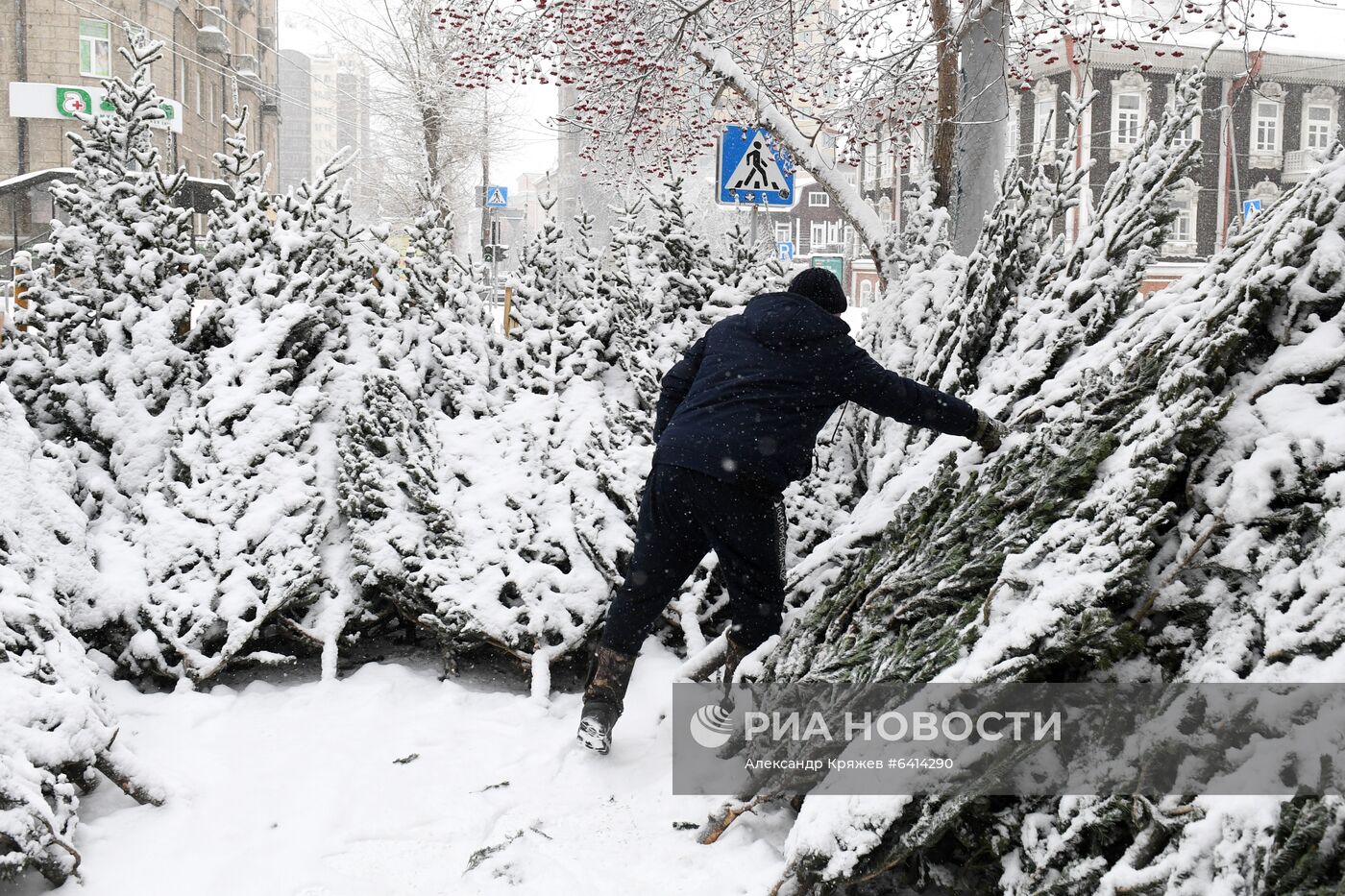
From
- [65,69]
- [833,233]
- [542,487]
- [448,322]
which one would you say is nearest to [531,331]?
[448,322]

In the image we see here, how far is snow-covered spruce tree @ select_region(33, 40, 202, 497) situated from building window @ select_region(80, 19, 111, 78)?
31128mm

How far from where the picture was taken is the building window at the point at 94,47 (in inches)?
1246

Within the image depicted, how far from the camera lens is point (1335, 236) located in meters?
2.42

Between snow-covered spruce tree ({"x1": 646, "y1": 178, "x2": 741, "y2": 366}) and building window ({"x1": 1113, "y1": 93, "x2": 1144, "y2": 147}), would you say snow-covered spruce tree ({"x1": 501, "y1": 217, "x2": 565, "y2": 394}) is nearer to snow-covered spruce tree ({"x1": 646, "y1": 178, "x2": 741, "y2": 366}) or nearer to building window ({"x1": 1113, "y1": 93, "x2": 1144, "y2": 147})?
snow-covered spruce tree ({"x1": 646, "y1": 178, "x2": 741, "y2": 366})

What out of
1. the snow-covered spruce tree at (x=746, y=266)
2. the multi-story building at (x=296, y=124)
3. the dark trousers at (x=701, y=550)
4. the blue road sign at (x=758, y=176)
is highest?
the multi-story building at (x=296, y=124)

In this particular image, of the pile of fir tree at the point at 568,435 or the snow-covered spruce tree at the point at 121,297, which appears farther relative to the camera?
the snow-covered spruce tree at the point at 121,297

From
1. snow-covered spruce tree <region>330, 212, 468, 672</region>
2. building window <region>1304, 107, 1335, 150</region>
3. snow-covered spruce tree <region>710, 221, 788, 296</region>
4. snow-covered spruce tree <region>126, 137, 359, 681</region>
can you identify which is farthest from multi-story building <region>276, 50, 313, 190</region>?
snow-covered spruce tree <region>330, 212, 468, 672</region>

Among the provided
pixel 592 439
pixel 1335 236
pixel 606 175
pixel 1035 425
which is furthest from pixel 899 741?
pixel 606 175

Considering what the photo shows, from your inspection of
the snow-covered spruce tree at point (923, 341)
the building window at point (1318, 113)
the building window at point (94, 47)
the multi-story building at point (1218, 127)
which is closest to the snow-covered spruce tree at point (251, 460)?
the snow-covered spruce tree at point (923, 341)

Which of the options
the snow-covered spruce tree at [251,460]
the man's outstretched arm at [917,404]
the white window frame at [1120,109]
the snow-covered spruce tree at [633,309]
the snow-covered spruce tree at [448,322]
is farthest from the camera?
the white window frame at [1120,109]

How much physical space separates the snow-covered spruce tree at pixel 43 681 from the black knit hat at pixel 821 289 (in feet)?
8.84

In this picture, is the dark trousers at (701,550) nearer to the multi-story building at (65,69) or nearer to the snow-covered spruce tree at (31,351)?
the snow-covered spruce tree at (31,351)

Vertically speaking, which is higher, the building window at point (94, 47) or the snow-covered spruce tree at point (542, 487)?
the building window at point (94, 47)

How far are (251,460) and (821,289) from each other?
8.62 ft
